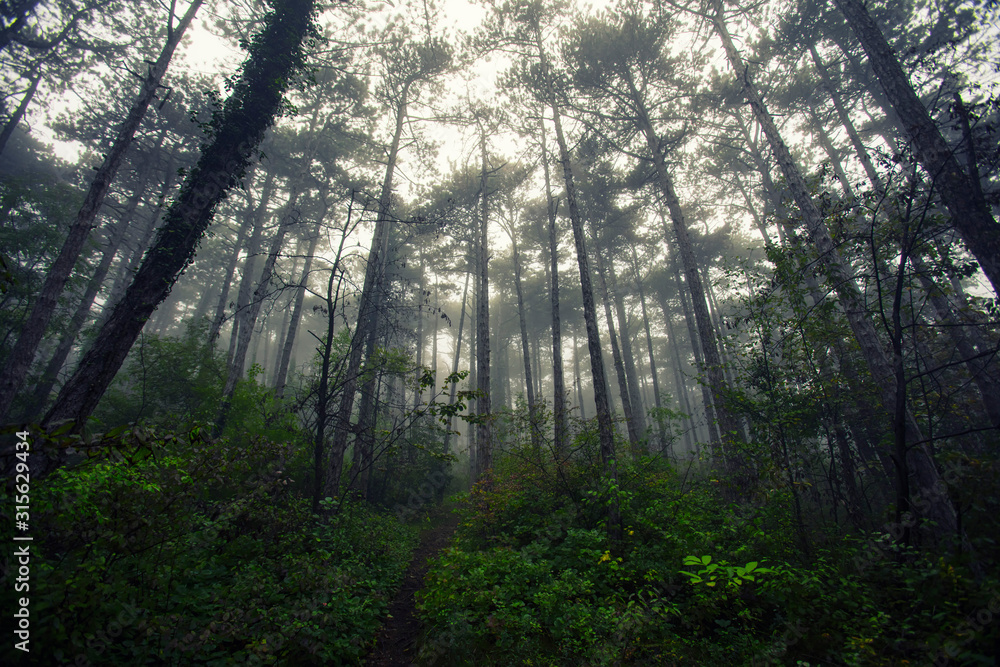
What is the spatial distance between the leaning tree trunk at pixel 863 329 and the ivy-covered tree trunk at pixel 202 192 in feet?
29.9

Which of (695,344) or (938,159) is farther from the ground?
(695,344)

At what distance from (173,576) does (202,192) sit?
5.63m

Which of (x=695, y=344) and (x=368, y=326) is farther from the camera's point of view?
(x=695, y=344)

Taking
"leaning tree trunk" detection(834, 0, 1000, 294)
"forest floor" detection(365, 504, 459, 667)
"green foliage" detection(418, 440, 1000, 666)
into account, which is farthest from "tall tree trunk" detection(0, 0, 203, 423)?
"leaning tree trunk" detection(834, 0, 1000, 294)

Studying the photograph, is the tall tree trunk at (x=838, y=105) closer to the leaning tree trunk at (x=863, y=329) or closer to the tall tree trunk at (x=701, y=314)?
the leaning tree trunk at (x=863, y=329)

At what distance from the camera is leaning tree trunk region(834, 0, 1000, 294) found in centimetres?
455

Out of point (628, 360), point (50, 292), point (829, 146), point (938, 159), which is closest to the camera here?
point (938, 159)

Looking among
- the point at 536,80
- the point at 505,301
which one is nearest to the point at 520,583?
the point at 536,80

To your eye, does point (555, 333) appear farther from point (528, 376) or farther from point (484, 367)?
point (528, 376)

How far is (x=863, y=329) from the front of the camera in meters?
6.54

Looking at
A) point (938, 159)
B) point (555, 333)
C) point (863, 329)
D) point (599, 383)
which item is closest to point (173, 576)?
point (599, 383)

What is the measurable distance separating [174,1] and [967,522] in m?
15.6

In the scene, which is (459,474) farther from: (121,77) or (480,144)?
(121,77)

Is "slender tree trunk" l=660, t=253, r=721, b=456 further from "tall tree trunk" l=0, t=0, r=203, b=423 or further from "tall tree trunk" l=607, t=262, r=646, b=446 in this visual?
"tall tree trunk" l=0, t=0, r=203, b=423
